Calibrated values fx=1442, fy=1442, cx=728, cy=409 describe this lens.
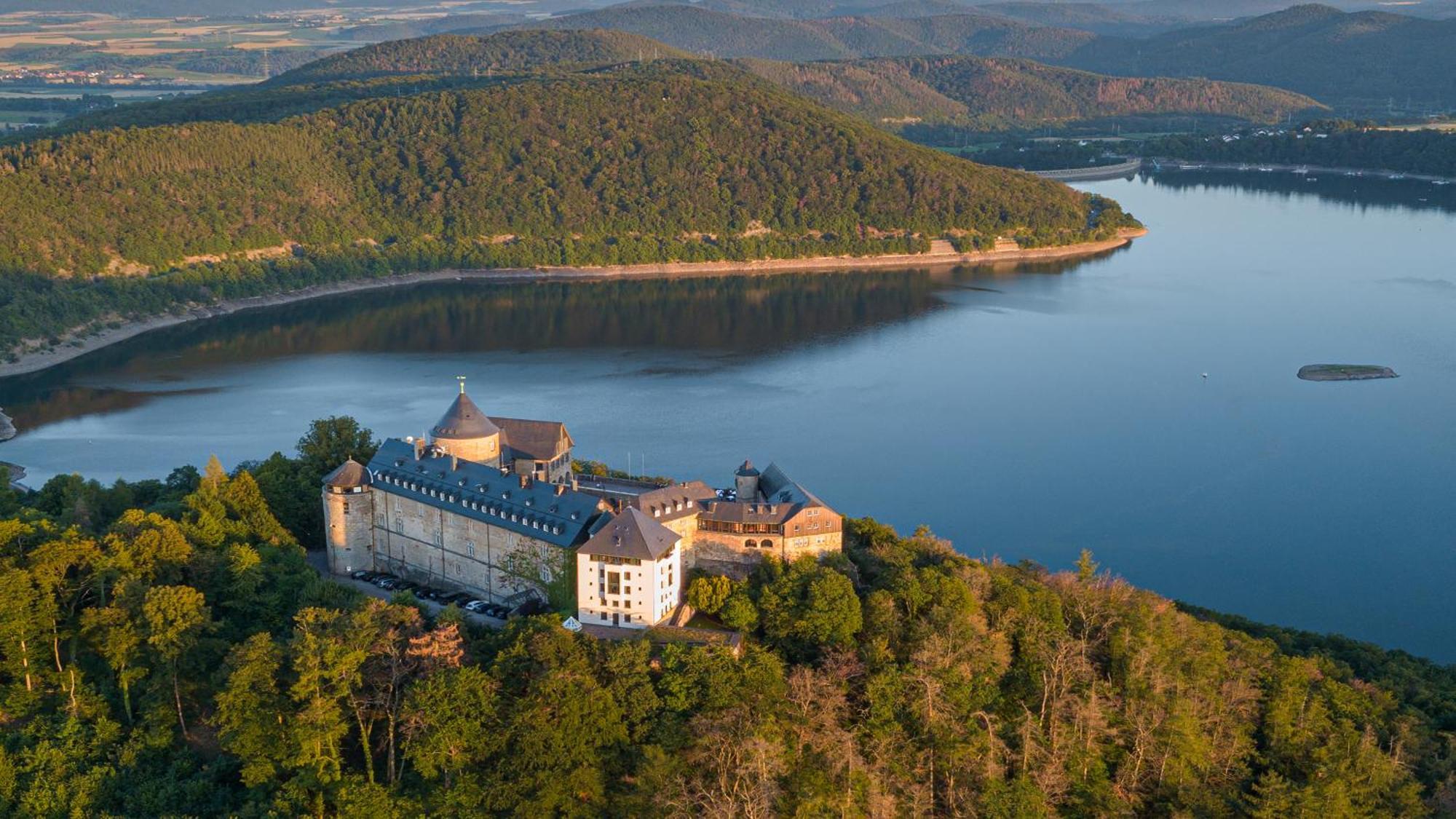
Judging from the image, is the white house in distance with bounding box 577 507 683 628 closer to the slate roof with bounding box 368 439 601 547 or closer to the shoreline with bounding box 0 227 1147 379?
the slate roof with bounding box 368 439 601 547

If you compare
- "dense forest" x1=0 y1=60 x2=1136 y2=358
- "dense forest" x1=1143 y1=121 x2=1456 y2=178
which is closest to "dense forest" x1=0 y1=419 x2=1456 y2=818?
"dense forest" x1=0 y1=60 x2=1136 y2=358

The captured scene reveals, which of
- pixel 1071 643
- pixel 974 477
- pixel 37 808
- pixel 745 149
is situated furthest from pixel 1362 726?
pixel 745 149

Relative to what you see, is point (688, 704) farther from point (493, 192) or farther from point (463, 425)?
point (493, 192)

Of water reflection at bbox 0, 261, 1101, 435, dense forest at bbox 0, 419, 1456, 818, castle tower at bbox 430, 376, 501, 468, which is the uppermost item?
castle tower at bbox 430, 376, 501, 468

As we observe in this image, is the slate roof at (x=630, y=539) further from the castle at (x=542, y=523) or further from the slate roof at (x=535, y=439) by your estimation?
the slate roof at (x=535, y=439)

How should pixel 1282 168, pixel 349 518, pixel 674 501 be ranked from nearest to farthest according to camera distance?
pixel 674 501 < pixel 349 518 < pixel 1282 168

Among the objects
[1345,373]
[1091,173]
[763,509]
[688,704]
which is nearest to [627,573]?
[688,704]

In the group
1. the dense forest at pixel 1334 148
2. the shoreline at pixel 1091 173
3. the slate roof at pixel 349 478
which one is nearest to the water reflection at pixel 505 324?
the slate roof at pixel 349 478
